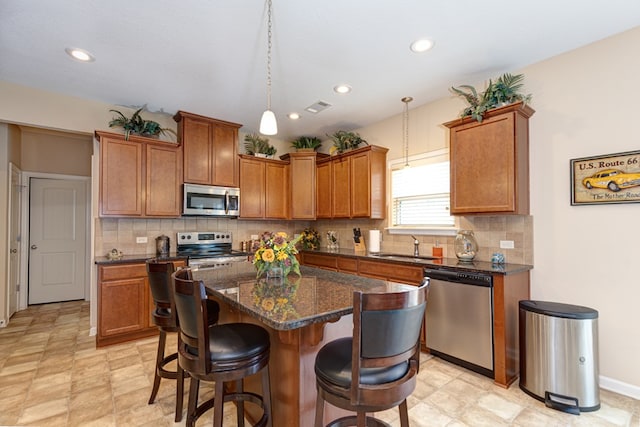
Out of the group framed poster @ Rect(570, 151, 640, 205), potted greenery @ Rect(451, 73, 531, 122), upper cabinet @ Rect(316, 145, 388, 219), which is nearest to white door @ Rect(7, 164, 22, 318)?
upper cabinet @ Rect(316, 145, 388, 219)

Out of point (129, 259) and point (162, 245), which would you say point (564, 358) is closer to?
point (129, 259)

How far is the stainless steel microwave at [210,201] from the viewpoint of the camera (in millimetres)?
4035

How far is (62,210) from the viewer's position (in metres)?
5.27

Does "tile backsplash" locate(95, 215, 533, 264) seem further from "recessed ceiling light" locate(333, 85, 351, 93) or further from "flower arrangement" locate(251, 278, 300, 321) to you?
"flower arrangement" locate(251, 278, 300, 321)

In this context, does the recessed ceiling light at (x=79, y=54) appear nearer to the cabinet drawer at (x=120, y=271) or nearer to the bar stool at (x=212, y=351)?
the cabinet drawer at (x=120, y=271)

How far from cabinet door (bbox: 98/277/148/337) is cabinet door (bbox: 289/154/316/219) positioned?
241cm

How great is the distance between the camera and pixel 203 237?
14.5 ft

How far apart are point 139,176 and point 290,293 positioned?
2.98 metres

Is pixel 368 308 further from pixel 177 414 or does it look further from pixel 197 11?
pixel 197 11

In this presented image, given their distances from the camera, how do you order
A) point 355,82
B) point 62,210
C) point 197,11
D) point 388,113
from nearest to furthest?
1. point 197,11
2. point 355,82
3. point 388,113
4. point 62,210

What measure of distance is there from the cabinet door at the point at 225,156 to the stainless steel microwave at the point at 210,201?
12 cm

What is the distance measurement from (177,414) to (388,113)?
397 cm

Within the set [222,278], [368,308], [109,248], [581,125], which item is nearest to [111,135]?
[109,248]

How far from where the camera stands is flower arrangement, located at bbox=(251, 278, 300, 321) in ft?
4.53
